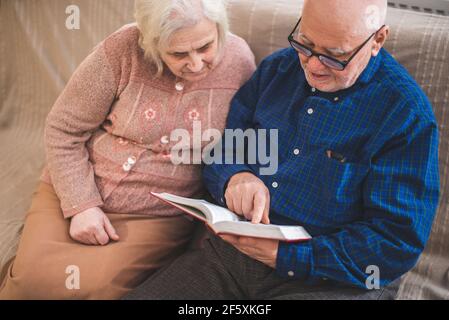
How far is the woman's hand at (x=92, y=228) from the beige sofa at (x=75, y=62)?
0.84 feet

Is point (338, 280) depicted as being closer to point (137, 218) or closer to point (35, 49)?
point (137, 218)

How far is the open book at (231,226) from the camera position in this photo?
1200 mm

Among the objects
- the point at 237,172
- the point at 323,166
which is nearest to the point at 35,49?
the point at 237,172

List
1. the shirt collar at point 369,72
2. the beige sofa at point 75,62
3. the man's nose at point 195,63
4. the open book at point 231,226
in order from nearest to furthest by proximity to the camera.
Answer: the open book at point 231,226 < the shirt collar at point 369,72 < the man's nose at point 195,63 < the beige sofa at point 75,62

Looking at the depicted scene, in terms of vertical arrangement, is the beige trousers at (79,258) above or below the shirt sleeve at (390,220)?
below

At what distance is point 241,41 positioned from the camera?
168cm

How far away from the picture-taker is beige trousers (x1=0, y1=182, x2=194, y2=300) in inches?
57.5

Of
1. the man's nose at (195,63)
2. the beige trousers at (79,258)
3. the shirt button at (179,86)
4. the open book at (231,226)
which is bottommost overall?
the beige trousers at (79,258)

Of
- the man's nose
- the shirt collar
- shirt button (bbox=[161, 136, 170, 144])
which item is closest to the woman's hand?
shirt button (bbox=[161, 136, 170, 144])

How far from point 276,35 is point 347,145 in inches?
21.9

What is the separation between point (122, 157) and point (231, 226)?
21.0 inches

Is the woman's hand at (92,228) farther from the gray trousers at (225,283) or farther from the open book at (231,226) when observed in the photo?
the open book at (231,226)

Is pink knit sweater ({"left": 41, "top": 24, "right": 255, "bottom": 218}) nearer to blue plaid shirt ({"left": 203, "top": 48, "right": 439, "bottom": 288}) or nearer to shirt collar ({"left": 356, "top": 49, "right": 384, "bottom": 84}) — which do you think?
blue plaid shirt ({"left": 203, "top": 48, "right": 439, "bottom": 288})

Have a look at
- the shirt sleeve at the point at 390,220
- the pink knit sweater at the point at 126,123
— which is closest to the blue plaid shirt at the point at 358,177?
the shirt sleeve at the point at 390,220
